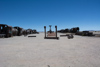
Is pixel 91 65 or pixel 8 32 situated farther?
pixel 8 32

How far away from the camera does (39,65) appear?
397 centimetres

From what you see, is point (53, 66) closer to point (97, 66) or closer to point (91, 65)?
point (91, 65)

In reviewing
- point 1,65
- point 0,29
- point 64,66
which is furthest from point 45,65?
point 0,29

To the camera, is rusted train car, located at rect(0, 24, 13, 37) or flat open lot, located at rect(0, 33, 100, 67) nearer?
flat open lot, located at rect(0, 33, 100, 67)

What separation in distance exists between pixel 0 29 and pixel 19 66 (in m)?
26.9

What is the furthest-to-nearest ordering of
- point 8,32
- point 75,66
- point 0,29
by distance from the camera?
point 0,29 < point 8,32 < point 75,66

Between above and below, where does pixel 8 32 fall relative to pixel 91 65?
above

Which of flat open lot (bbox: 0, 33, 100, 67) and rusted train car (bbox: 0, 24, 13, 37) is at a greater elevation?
rusted train car (bbox: 0, 24, 13, 37)

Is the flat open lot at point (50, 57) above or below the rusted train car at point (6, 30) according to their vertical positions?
below

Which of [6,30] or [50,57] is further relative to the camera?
[6,30]

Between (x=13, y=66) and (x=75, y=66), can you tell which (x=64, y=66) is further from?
(x=13, y=66)

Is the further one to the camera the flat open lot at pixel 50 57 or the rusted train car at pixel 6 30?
the rusted train car at pixel 6 30

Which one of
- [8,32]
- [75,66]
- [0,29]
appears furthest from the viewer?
[0,29]

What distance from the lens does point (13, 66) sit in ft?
12.6
